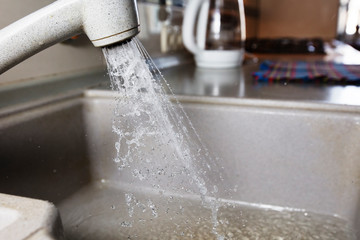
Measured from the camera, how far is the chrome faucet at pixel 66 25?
31 centimetres

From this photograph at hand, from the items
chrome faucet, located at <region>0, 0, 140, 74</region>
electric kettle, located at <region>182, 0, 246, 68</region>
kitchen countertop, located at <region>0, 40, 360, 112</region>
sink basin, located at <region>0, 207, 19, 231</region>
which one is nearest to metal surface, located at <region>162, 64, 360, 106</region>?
kitchen countertop, located at <region>0, 40, 360, 112</region>

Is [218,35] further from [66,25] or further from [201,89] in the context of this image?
[66,25]

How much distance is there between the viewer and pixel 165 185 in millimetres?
605

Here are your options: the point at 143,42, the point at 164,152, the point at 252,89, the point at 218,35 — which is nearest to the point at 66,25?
the point at 164,152

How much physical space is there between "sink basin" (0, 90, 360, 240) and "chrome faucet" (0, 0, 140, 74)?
0.64 feet

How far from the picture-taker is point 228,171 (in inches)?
22.7

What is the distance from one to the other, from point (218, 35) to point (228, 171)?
595mm

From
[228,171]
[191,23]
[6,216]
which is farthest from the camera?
[191,23]

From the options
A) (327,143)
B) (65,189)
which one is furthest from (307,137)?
(65,189)

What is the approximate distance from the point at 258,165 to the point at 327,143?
0.11 meters

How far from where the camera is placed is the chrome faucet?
12.2 inches

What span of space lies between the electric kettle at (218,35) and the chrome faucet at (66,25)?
2.22ft

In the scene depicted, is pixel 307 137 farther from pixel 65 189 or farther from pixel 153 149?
pixel 65 189

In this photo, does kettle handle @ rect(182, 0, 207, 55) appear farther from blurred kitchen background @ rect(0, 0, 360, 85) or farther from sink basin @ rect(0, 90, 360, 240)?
sink basin @ rect(0, 90, 360, 240)
